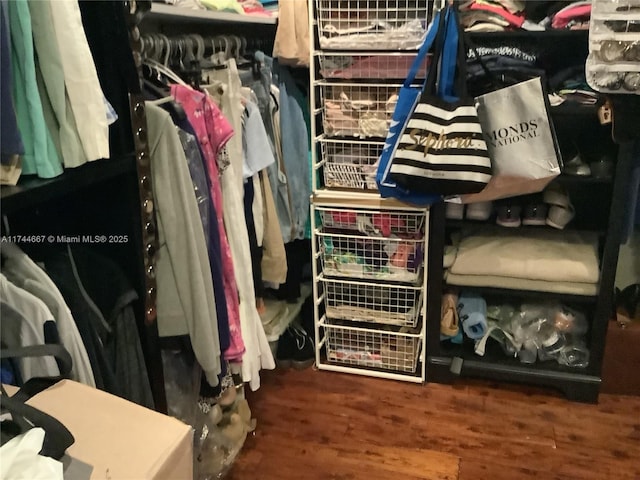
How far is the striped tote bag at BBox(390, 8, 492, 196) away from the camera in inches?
73.5

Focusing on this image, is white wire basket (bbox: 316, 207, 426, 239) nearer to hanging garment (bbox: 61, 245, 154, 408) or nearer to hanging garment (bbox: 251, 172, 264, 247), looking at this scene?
hanging garment (bbox: 251, 172, 264, 247)

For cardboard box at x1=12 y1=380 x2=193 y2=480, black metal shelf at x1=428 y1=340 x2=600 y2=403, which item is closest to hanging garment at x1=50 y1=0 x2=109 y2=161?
cardboard box at x1=12 y1=380 x2=193 y2=480

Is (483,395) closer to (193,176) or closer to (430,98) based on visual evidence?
(430,98)

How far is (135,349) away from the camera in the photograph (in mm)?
1312

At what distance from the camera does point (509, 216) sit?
2.14 m

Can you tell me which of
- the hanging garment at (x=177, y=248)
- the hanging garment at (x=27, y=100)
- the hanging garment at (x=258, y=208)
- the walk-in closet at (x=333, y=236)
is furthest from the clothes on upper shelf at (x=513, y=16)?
the hanging garment at (x=27, y=100)

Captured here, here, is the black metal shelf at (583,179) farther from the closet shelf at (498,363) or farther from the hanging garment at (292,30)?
the hanging garment at (292,30)

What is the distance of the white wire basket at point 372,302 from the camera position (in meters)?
2.34

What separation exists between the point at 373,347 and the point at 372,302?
192mm

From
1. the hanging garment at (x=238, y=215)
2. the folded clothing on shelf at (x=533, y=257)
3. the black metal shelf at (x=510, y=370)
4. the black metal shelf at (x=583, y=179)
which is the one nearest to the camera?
the hanging garment at (x=238, y=215)

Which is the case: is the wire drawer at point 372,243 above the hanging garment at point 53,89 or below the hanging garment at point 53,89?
below

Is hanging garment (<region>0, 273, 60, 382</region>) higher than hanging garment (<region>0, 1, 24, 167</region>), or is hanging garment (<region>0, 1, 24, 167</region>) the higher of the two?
hanging garment (<region>0, 1, 24, 167</region>)

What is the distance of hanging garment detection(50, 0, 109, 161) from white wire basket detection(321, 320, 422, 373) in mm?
1541

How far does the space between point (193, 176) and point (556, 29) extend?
124 centimetres
